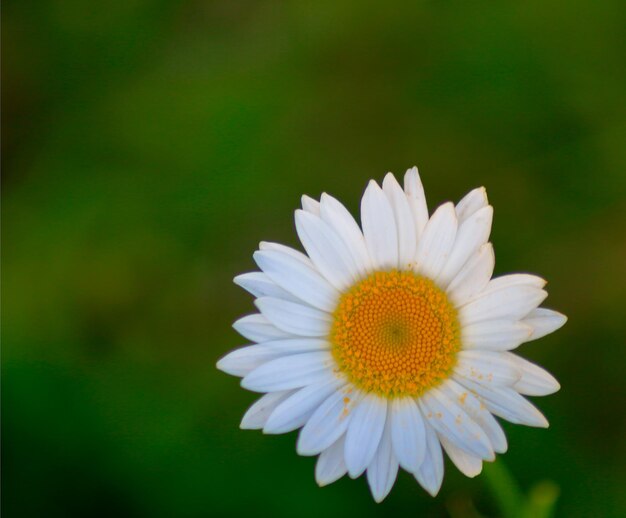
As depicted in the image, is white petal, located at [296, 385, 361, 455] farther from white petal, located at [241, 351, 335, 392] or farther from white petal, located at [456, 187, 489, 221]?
white petal, located at [456, 187, 489, 221]

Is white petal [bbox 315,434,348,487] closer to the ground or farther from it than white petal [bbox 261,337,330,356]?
closer to the ground

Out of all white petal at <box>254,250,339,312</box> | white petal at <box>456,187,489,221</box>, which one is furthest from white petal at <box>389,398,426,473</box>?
white petal at <box>456,187,489,221</box>

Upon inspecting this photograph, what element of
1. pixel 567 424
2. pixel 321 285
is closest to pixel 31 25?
pixel 321 285

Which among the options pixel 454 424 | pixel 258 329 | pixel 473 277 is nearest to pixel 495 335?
pixel 473 277

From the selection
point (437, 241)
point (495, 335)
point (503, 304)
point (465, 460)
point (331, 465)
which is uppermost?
point (437, 241)

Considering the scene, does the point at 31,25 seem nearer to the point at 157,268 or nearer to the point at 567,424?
the point at 157,268

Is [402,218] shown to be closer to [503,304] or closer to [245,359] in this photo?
[503,304]

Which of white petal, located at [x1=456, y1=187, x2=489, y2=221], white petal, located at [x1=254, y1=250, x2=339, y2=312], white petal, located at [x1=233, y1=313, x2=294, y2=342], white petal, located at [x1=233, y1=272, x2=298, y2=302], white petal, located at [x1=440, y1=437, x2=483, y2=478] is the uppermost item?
white petal, located at [x1=456, y1=187, x2=489, y2=221]
